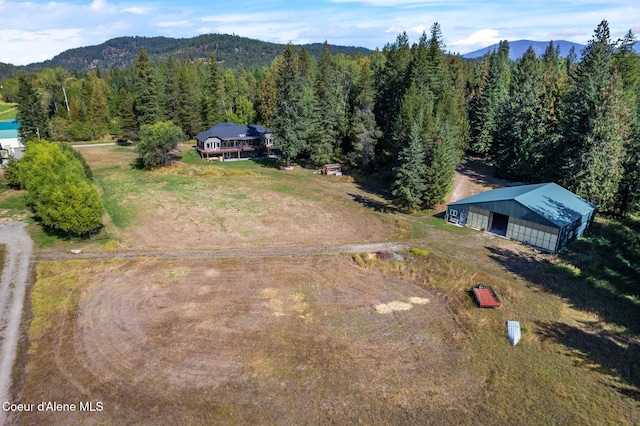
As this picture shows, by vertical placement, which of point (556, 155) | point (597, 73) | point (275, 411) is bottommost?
point (275, 411)

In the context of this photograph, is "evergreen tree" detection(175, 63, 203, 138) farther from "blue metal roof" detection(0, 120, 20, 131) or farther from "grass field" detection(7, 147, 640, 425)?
"grass field" detection(7, 147, 640, 425)

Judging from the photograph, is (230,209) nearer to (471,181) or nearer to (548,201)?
(548,201)

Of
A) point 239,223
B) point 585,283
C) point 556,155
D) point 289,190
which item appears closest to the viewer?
point 585,283

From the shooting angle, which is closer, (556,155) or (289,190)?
(556,155)

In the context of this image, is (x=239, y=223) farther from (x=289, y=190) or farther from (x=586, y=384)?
(x=586, y=384)

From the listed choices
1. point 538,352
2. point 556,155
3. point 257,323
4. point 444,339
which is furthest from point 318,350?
point 556,155

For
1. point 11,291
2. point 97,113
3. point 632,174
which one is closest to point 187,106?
point 97,113

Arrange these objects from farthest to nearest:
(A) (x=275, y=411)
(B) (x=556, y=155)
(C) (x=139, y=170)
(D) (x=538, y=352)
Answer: (C) (x=139, y=170), (B) (x=556, y=155), (D) (x=538, y=352), (A) (x=275, y=411)
